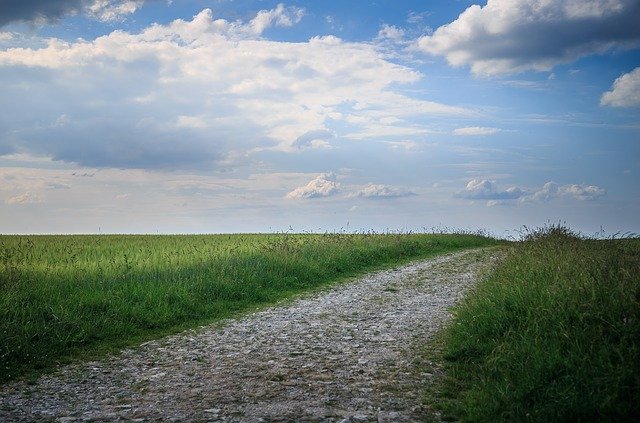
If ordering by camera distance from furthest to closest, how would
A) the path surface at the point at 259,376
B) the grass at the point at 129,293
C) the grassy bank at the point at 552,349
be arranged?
the grass at the point at 129,293 → the path surface at the point at 259,376 → the grassy bank at the point at 552,349

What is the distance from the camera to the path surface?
7516 millimetres

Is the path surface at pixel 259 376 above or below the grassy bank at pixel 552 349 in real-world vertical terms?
below

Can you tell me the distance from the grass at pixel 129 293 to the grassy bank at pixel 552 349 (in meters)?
7.81

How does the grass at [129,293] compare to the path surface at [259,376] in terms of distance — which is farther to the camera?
the grass at [129,293]

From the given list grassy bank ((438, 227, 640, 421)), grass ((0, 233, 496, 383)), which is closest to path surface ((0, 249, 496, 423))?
grassy bank ((438, 227, 640, 421))

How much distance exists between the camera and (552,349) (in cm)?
799

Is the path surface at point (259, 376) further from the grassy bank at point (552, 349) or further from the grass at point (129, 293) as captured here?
the grass at point (129, 293)

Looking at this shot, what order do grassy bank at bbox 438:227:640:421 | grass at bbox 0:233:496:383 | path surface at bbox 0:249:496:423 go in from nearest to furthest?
grassy bank at bbox 438:227:640:421
path surface at bbox 0:249:496:423
grass at bbox 0:233:496:383

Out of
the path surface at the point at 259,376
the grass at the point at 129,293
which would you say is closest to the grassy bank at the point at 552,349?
the path surface at the point at 259,376

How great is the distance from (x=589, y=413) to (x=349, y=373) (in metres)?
3.92

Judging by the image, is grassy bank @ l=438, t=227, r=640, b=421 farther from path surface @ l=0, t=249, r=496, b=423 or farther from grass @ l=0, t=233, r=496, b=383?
grass @ l=0, t=233, r=496, b=383

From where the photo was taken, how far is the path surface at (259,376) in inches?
296

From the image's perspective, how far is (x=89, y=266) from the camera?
63.7 feet

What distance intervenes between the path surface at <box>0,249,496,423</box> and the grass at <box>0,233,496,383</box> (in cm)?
124
